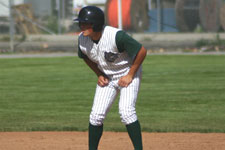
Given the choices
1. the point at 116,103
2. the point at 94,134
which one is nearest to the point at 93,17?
the point at 94,134

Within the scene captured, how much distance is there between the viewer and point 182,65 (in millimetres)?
18672

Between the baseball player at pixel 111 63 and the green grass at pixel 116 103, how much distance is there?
290 cm

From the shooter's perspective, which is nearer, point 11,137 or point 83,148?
point 83,148

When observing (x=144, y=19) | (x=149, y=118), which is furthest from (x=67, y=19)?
(x=149, y=118)

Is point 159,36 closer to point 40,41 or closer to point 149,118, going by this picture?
point 40,41

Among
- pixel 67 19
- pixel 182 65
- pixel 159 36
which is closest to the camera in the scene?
pixel 182 65

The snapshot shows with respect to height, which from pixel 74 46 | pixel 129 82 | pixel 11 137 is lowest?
pixel 74 46

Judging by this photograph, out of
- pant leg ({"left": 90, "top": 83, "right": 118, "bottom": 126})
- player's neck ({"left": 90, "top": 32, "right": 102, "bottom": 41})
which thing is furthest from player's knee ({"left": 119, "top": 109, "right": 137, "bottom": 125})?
player's neck ({"left": 90, "top": 32, "right": 102, "bottom": 41})

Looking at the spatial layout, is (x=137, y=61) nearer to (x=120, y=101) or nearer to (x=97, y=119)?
(x=120, y=101)

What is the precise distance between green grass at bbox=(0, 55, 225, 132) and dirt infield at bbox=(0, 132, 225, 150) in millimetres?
479

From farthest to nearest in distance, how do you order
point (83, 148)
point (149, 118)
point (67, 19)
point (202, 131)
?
point (67, 19), point (149, 118), point (202, 131), point (83, 148)

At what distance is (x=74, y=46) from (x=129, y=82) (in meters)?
18.9

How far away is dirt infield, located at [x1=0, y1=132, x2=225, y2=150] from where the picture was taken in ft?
25.2

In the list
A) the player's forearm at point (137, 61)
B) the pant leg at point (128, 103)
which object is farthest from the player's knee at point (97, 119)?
the player's forearm at point (137, 61)
